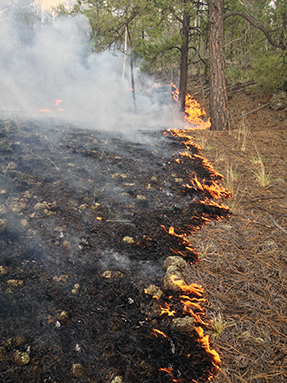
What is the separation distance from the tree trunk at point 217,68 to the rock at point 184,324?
17.4 ft

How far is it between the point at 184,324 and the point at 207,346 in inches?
6.6

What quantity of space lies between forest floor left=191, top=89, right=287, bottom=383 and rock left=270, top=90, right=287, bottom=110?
4838 millimetres

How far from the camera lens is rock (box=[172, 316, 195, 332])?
1.46 m

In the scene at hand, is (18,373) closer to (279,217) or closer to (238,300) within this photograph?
(238,300)

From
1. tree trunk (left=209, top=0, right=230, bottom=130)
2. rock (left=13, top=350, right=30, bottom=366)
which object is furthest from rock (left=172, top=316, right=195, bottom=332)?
tree trunk (left=209, top=0, right=230, bottom=130)

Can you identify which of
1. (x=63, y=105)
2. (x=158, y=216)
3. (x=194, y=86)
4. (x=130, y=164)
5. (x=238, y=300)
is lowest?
(x=238, y=300)

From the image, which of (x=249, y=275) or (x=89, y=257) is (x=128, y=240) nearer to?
(x=89, y=257)

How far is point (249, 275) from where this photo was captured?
1.87 metres

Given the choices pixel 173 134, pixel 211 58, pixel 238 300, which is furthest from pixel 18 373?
pixel 211 58

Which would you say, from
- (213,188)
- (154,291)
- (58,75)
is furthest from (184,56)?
(154,291)

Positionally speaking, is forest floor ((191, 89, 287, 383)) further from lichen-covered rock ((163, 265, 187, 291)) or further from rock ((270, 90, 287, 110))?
rock ((270, 90, 287, 110))

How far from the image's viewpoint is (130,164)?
3.78 metres

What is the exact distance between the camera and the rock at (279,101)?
7552mm

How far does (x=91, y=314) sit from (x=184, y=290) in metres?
0.66
